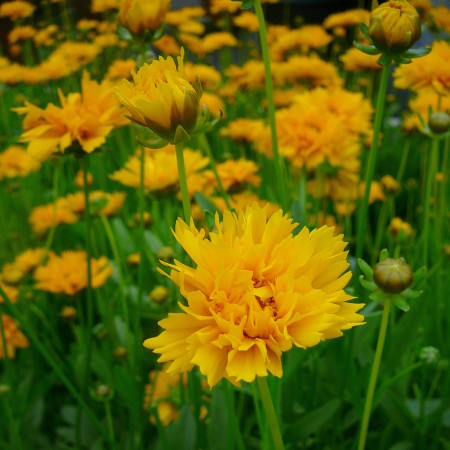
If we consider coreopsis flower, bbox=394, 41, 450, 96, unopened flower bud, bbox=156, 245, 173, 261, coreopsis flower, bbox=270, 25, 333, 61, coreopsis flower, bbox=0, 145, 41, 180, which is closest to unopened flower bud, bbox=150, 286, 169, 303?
unopened flower bud, bbox=156, 245, 173, 261

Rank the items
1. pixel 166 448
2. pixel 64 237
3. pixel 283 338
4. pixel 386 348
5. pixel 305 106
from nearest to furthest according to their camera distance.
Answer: pixel 283 338 → pixel 166 448 → pixel 386 348 → pixel 305 106 → pixel 64 237

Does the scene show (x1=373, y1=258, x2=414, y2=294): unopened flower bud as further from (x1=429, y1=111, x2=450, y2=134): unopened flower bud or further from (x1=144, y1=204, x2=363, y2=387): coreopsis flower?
(x1=429, y1=111, x2=450, y2=134): unopened flower bud

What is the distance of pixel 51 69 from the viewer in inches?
49.8

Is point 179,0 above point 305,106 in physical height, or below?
below

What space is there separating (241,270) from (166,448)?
0.31 metres

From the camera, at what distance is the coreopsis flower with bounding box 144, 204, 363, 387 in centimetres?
28

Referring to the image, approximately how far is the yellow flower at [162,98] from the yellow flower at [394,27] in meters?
0.15

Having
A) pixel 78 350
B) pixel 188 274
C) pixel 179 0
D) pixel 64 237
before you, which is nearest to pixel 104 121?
pixel 188 274

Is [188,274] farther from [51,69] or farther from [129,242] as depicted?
[51,69]

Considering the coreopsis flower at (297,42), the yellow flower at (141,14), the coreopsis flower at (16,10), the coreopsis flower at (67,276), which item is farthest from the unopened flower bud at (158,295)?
the coreopsis flower at (16,10)

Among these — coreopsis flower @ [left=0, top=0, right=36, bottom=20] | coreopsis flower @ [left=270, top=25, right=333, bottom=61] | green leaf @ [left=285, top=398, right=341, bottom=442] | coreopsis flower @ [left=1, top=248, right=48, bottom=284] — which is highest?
coreopsis flower @ [left=0, top=0, right=36, bottom=20]

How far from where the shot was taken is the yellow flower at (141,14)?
50 centimetres

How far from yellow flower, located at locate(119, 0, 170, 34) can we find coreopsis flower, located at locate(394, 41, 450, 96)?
320mm

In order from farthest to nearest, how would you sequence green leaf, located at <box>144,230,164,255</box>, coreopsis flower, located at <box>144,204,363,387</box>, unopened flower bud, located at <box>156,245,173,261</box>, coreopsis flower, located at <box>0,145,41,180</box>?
1. coreopsis flower, located at <box>0,145,41,180</box>
2. green leaf, located at <box>144,230,164,255</box>
3. unopened flower bud, located at <box>156,245,173,261</box>
4. coreopsis flower, located at <box>144,204,363,387</box>
